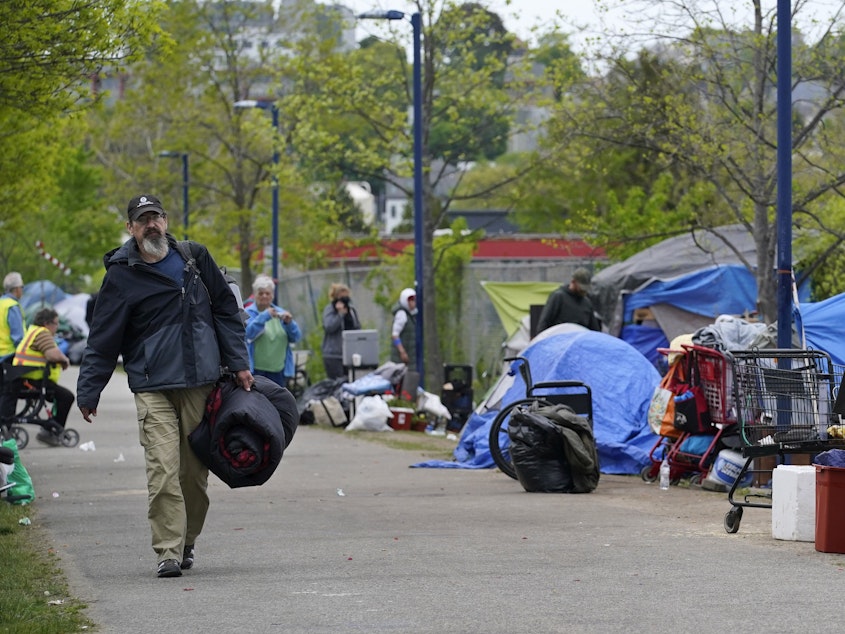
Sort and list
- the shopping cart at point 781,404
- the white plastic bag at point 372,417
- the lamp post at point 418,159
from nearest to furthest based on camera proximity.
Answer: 1. the shopping cart at point 781,404
2. the white plastic bag at point 372,417
3. the lamp post at point 418,159

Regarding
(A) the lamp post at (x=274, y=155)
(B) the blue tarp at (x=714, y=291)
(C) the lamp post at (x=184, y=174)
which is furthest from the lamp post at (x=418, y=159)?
(C) the lamp post at (x=184, y=174)

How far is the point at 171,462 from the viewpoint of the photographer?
857cm

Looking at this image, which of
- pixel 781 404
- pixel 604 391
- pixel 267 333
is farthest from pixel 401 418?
pixel 781 404

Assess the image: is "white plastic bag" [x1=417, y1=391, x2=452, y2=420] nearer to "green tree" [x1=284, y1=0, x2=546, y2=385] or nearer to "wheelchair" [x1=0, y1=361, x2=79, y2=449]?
"green tree" [x1=284, y1=0, x2=546, y2=385]

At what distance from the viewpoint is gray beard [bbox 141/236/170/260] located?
28.4 ft

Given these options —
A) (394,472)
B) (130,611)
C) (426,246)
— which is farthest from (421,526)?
(426,246)

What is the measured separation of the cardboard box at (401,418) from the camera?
69.3 feet

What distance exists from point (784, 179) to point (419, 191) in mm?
11897

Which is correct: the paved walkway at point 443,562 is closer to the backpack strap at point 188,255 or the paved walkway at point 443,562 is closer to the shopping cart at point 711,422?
the shopping cart at point 711,422

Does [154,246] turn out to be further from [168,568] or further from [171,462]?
[168,568]

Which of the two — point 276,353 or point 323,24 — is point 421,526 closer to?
point 276,353

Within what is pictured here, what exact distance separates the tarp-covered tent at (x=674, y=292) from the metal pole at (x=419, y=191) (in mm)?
2894

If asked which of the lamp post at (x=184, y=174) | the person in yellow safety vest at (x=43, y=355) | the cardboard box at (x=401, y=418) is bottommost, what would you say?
the cardboard box at (x=401, y=418)

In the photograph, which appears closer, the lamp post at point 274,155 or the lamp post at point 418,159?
the lamp post at point 418,159
